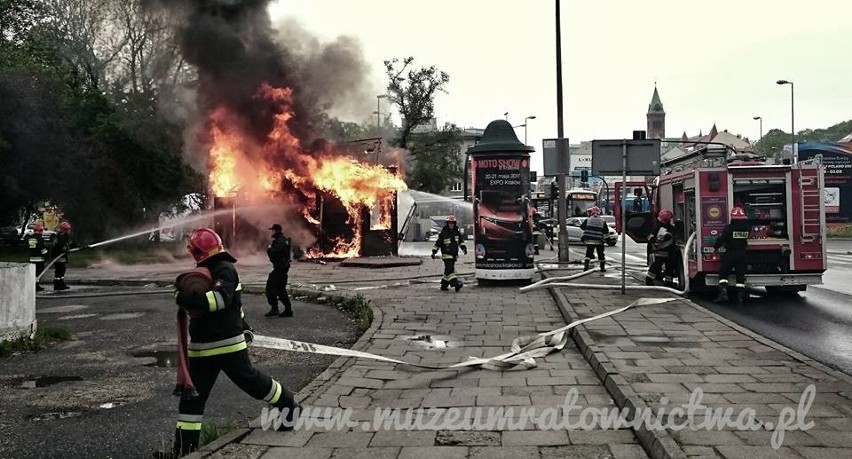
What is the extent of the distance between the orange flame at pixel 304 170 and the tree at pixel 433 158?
74.3 feet

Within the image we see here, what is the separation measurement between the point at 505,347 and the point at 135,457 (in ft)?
13.7

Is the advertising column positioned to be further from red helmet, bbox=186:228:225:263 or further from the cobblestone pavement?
red helmet, bbox=186:228:225:263

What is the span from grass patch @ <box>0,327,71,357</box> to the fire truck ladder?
1161cm

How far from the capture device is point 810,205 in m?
11.4

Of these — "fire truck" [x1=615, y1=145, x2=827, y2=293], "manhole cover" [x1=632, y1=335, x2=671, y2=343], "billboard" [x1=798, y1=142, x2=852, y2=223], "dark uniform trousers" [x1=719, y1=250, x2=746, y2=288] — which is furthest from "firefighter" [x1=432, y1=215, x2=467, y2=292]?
"billboard" [x1=798, y1=142, x2=852, y2=223]

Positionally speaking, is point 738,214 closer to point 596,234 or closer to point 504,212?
point 504,212

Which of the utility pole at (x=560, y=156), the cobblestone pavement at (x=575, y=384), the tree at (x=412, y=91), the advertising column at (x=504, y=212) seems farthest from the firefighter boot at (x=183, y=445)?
the tree at (x=412, y=91)

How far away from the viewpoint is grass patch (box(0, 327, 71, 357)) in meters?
7.91

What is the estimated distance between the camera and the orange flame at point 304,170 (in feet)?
72.3

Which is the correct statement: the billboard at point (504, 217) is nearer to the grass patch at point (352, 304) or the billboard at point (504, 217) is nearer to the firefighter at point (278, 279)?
the grass patch at point (352, 304)

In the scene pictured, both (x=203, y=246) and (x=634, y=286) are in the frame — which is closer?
(x=203, y=246)

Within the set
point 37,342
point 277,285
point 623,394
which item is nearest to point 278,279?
point 277,285

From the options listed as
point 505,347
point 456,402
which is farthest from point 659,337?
point 456,402

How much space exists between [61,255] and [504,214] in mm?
9980
